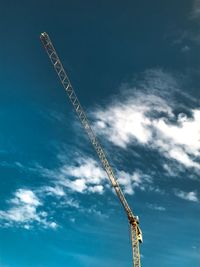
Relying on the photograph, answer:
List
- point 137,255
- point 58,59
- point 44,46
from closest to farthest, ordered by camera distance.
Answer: point 44,46
point 58,59
point 137,255

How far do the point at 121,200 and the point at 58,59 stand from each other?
71099mm

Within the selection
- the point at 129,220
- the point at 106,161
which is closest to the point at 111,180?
the point at 106,161

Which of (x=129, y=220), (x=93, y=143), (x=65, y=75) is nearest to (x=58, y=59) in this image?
(x=65, y=75)

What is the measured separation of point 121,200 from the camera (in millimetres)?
185000

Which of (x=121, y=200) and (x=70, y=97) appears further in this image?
(x=121, y=200)

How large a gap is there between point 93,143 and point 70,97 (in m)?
A: 24.0

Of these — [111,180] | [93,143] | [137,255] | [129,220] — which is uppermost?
[93,143]

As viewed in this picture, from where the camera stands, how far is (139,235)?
18488cm

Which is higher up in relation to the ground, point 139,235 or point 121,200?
point 121,200

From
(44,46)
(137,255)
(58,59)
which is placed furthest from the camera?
(137,255)

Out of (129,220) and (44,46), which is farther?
(129,220)

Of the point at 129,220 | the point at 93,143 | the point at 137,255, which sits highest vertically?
the point at 93,143

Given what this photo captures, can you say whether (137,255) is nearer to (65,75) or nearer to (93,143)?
(93,143)

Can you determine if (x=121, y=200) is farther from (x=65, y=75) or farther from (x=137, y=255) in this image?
(x=65, y=75)
